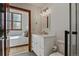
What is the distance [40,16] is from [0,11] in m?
0.59

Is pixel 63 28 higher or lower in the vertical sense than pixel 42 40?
higher

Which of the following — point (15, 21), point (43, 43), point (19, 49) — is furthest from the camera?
point (43, 43)

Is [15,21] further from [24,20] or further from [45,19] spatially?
[45,19]

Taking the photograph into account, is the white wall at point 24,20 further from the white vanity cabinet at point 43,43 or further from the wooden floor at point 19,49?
the wooden floor at point 19,49

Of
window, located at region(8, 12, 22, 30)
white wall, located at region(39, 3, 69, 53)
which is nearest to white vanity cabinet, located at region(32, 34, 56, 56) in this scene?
white wall, located at region(39, 3, 69, 53)

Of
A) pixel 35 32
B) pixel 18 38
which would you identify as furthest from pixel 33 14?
pixel 18 38

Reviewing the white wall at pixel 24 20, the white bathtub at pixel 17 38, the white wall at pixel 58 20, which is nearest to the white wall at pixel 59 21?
the white wall at pixel 58 20

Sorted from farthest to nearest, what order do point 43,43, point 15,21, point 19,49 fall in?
point 43,43
point 19,49
point 15,21

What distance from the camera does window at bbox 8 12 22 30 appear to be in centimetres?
137

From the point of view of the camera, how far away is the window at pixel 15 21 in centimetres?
137

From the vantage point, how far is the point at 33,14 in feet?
4.83

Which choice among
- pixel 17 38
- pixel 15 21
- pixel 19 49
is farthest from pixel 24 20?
pixel 19 49

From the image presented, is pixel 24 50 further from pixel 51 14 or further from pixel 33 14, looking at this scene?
pixel 51 14

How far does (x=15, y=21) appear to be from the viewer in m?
1.40
